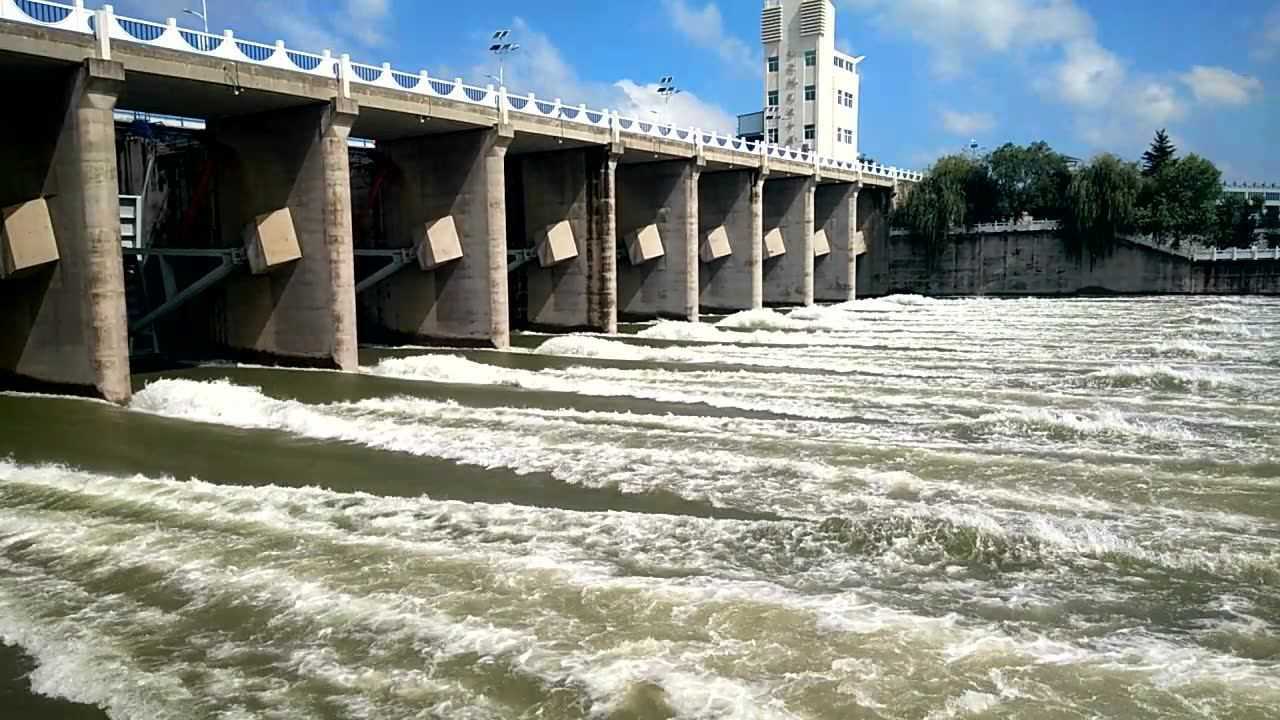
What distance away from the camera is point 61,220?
20828mm

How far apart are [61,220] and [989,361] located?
2430 centimetres

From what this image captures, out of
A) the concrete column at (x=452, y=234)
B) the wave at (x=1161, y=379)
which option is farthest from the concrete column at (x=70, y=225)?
the wave at (x=1161, y=379)

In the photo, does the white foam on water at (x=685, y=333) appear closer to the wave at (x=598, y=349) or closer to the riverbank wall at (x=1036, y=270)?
the wave at (x=598, y=349)

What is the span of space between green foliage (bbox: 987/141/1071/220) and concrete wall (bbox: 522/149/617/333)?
41.1m

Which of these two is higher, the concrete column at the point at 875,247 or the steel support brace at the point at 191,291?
the concrete column at the point at 875,247

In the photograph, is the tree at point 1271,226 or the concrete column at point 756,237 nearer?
the concrete column at point 756,237

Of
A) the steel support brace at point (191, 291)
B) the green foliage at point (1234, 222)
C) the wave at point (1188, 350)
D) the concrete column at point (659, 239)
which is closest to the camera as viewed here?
the steel support brace at point (191, 291)

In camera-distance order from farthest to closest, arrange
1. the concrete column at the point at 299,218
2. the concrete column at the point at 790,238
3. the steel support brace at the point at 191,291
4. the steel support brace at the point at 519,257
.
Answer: the concrete column at the point at 790,238 → the steel support brace at the point at 519,257 → the concrete column at the point at 299,218 → the steel support brace at the point at 191,291

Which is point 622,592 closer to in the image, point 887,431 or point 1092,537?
point 1092,537

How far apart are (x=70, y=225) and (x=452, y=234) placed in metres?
13.5

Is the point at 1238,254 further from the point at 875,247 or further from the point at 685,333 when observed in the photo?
the point at 685,333

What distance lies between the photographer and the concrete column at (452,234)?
32344 millimetres

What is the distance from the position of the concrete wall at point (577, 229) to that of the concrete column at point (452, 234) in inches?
199

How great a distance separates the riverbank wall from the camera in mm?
57219
